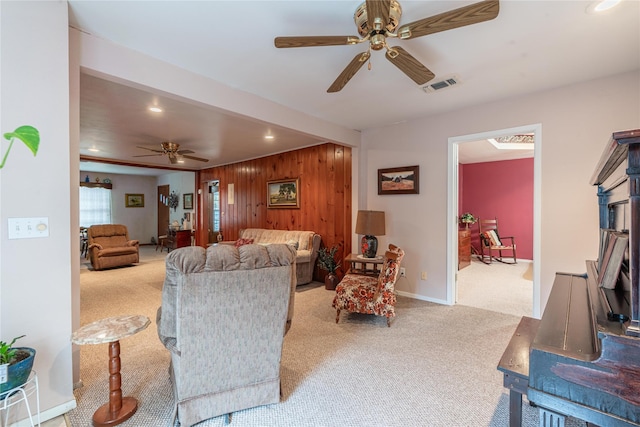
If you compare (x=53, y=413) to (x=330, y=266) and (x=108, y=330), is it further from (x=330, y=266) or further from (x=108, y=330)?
(x=330, y=266)

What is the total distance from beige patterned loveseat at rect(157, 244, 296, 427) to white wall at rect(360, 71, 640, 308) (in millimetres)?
2665

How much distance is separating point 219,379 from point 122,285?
13.2 ft

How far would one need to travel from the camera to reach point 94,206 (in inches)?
340

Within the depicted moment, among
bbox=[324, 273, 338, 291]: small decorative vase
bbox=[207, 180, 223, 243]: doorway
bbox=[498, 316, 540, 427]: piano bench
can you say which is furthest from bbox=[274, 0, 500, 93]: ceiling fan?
bbox=[207, 180, 223, 243]: doorway

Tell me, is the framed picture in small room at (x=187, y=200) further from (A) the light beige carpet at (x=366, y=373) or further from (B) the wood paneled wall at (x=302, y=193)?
(A) the light beige carpet at (x=366, y=373)

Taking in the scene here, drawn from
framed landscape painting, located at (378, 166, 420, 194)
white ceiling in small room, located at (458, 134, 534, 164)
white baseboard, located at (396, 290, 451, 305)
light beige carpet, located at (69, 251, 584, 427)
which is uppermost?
white ceiling in small room, located at (458, 134, 534, 164)

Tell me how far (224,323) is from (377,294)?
181cm

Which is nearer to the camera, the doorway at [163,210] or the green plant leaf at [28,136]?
the green plant leaf at [28,136]

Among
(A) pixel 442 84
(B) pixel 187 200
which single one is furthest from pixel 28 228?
(B) pixel 187 200

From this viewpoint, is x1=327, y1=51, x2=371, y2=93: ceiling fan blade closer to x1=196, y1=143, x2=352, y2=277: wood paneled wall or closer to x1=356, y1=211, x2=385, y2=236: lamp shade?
x1=356, y1=211, x2=385, y2=236: lamp shade

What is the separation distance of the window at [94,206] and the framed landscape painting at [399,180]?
28.8ft

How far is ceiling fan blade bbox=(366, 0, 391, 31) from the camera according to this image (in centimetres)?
138

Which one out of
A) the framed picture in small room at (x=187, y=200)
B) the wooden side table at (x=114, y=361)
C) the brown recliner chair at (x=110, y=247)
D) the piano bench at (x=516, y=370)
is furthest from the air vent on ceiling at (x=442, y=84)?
the framed picture in small room at (x=187, y=200)

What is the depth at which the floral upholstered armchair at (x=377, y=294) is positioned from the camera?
2.92 meters
